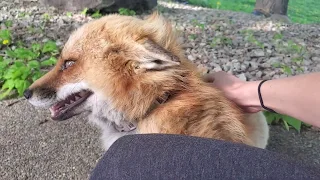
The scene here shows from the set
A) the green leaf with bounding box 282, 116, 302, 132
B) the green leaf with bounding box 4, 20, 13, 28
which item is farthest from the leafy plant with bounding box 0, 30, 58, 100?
the green leaf with bounding box 282, 116, 302, 132

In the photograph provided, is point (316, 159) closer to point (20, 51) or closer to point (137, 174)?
point (137, 174)

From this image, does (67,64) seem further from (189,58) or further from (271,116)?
(189,58)

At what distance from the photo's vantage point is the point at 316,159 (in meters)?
3.36

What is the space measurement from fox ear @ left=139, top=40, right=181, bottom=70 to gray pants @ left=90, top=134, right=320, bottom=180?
2.00 ft

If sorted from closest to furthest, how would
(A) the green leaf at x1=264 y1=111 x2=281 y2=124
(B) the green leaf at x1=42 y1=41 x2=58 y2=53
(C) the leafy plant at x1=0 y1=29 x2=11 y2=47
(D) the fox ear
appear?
(D) the fox ear → (A) the green leaf at x1=264 y1=111 x2=281 y2=124 → (B) the green leaf at x1=42 y1=41 x2=58 y2=53 → (C) the leafy plant at x1=0 y1=29 x2=11 y2=47

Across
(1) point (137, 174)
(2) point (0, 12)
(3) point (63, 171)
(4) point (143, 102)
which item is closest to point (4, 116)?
(3) point (63, 171)

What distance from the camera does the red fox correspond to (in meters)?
2.11

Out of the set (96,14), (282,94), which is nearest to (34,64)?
(96,14)

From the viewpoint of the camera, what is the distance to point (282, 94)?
2.11 meters

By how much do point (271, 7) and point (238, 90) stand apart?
236 inches

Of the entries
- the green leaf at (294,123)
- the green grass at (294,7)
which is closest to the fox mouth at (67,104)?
the green leaf at (294,123)

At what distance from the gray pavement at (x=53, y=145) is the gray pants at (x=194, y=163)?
65.8 inches

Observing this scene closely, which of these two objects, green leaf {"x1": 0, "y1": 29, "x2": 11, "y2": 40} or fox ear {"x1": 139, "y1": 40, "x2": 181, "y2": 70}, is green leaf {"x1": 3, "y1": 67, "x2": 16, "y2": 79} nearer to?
green leaf {"x1": 0, "y1": 29, "x2": 11, "y2": 40}

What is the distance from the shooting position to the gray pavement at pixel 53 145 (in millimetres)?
3019
